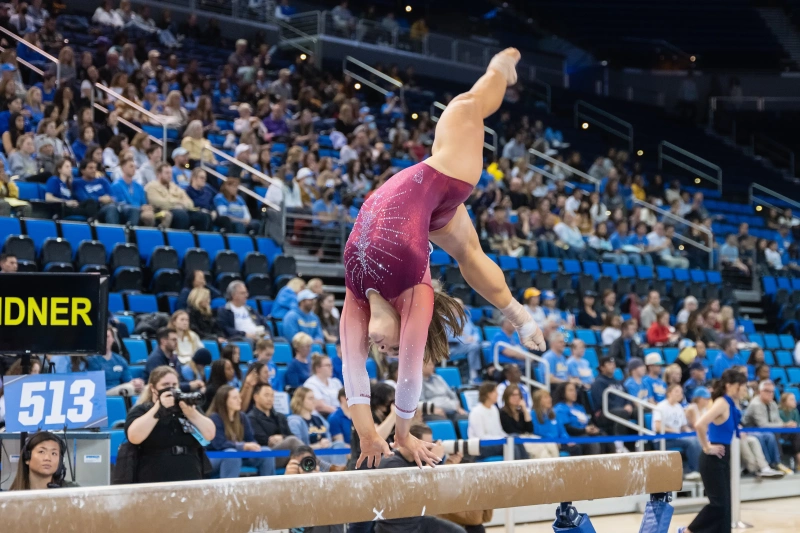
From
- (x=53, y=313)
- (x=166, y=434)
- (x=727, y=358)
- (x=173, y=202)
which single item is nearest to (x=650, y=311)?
(x=727, y=358)

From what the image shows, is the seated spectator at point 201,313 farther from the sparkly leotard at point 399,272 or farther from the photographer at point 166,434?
the sparkly leotard at point 399,272

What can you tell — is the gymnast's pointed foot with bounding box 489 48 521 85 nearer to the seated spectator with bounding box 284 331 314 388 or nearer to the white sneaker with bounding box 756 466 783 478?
the seated spectator with bounding box 284 331 314 388

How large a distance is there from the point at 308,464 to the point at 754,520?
5717mm

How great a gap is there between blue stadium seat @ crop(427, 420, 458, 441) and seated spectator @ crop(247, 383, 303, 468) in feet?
4.62

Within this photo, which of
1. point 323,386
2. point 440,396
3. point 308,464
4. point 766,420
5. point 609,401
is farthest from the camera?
point 766,420

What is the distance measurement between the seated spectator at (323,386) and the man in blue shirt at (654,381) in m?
4.03

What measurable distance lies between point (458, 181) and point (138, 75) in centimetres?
999

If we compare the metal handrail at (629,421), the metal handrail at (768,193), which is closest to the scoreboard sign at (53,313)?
the metal handrail at (629,421)

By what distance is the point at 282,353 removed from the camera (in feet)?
30.3

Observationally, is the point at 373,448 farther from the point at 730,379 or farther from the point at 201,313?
the point at 201,313

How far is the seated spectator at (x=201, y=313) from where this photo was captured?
887 cm

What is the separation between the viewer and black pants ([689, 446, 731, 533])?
24.2 feet

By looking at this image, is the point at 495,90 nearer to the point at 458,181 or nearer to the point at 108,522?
the point at 458,181

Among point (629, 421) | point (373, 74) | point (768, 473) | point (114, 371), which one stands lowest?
point (768, 473)
